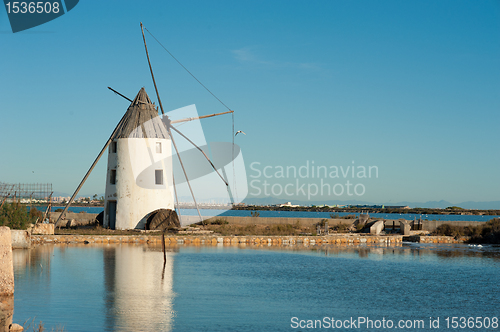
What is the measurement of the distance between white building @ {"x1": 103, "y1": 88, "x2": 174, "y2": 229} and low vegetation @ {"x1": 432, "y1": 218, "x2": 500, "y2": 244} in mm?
14459

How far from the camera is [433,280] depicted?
12766 millimetres

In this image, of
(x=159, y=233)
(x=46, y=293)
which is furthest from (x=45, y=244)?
(x=46, y=293)

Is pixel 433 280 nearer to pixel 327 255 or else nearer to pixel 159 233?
pixel 327 255

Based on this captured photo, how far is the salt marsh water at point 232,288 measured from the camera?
791 centimetres

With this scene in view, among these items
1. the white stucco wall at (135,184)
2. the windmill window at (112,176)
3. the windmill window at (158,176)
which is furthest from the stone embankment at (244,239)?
the windmill window at (112,176)

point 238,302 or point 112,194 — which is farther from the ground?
point 112,194

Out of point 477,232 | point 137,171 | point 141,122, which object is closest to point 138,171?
point 137,171

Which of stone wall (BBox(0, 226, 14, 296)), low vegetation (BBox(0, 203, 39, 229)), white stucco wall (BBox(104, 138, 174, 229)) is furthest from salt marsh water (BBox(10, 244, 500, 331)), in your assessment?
white stucco wall (BBox(104, 138, 174, 229))

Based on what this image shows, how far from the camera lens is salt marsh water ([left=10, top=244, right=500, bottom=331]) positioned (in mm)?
7910

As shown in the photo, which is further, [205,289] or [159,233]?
[159,233]

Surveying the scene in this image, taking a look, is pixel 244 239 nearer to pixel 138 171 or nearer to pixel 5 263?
pixel 138 171

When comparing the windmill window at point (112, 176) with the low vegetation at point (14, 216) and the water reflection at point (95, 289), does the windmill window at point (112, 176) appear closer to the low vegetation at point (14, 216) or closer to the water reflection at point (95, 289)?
the low vegetation at point (14, 216)

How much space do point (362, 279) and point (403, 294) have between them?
179 centimetres

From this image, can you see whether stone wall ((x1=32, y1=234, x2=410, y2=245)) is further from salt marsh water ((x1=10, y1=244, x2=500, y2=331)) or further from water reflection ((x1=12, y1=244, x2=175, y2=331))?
water reflection ((x1=12, y1=244, x2=175, y2=331))
